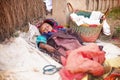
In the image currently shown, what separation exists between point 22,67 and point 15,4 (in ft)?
5.18

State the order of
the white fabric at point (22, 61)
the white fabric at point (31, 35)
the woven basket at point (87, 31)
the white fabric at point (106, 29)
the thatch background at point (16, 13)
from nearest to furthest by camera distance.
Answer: the white fabric at point (22, 61)
the white fabric at point (31, 35)
the thatch background at point (16, 13)
the woven basket at point (87, 31)
the white fabric at point (106, 29)

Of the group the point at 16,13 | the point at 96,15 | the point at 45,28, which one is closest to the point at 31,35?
the point at 45,28

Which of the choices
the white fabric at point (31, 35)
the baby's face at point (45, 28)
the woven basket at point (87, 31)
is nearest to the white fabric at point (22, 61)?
the white fabric at point (31, 35)

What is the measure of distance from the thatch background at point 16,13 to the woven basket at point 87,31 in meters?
0.90

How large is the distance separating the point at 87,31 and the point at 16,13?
1.34 m

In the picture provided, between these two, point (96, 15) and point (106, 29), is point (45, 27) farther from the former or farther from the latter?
point (106, 29)

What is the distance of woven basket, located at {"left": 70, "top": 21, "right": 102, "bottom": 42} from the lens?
5309mm

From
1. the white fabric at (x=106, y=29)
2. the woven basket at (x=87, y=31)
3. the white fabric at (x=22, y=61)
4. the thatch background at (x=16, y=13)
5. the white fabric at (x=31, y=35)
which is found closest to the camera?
the white fabric at (x=22, y=61)

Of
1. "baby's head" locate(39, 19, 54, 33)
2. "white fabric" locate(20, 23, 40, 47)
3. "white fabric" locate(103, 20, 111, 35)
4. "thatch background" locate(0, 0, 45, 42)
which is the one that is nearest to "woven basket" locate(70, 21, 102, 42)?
"white fabric" locate(103, 20, 111, 35)

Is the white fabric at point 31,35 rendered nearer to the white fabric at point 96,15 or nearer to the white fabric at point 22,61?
the white fabric at point 22,61

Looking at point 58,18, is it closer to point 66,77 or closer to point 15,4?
point 15,4

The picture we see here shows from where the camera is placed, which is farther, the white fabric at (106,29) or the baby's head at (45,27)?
the white fabric at (106,29)

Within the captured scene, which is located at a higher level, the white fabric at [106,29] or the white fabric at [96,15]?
the white fabric at [96,15]

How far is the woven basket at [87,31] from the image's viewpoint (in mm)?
5309
